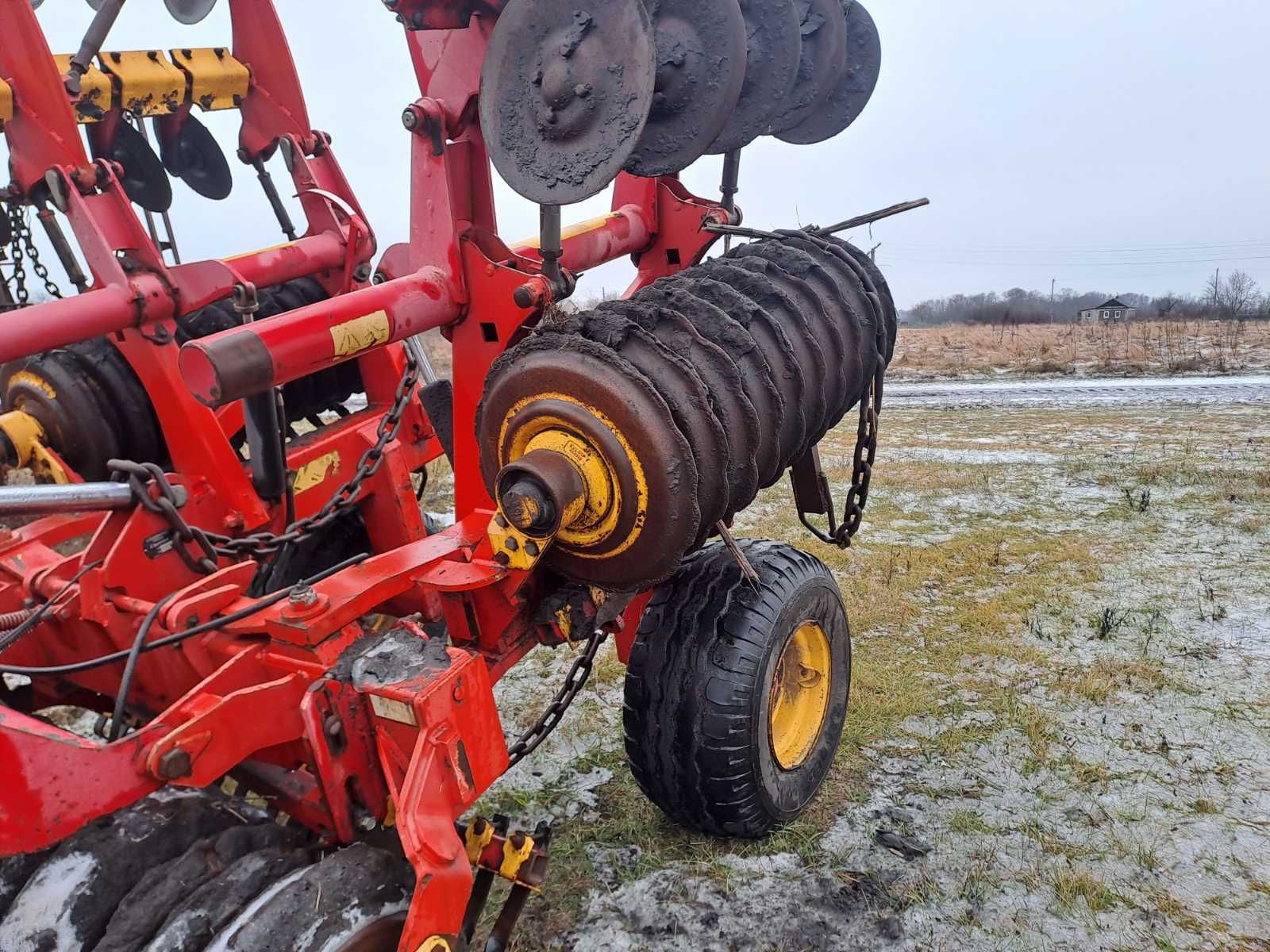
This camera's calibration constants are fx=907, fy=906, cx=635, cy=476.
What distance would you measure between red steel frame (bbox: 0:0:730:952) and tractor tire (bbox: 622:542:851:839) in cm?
26

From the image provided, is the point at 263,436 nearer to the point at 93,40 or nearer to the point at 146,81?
the point at 93,40

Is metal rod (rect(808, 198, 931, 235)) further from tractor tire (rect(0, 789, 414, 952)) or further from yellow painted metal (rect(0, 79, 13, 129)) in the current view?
yellow painted metal (rect(0, 79, 13, 129))

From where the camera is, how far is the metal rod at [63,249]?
373cm

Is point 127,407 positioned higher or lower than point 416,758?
higher

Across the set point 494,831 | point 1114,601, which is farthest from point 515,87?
point 1114,601

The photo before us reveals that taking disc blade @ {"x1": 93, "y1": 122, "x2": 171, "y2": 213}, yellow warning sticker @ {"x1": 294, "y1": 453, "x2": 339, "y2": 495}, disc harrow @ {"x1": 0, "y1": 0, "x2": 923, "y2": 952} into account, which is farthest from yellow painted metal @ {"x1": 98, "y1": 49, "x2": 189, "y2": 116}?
yellow warning sticker @ {"x1": 294, "y1": 453, "x2": 339, "y2": 495}

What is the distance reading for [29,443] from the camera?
355 centimetres

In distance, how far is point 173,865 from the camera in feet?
6.49

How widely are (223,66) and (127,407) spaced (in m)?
1.69

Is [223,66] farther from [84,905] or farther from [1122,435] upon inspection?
[1122,435]

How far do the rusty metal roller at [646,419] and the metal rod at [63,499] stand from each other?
1.00 metres

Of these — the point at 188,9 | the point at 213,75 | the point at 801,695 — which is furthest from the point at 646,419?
the point at 188,9

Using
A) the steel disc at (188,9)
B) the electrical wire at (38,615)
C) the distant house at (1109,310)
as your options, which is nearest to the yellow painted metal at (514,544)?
the electrical wire at (38,615)

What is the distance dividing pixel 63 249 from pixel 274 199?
0.97 meters
